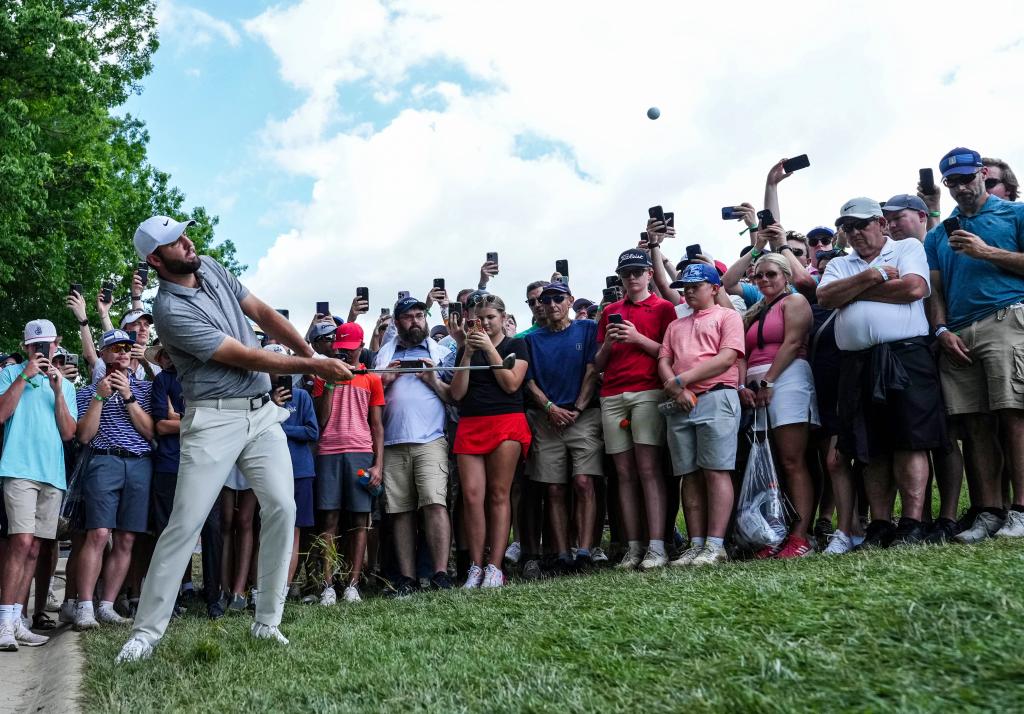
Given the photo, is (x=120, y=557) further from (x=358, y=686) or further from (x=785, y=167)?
(x=785, y=167)

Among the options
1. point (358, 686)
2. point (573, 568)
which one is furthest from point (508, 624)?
point (573, 568)

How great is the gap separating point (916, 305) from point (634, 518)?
2.74 m

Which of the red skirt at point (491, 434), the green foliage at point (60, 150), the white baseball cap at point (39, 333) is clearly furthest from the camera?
the green foliage at point (60, 150)

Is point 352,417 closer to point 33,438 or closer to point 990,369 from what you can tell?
point 33,438

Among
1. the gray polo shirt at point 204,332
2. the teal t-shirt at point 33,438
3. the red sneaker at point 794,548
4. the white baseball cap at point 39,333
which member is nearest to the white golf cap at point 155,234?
the gray polo shirt at point 204,332

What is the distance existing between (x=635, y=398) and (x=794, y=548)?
172 cm

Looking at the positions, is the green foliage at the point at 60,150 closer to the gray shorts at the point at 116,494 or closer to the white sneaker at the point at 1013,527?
Result: the gray shorts at the point at 116,494

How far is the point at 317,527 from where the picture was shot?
836 centimetres

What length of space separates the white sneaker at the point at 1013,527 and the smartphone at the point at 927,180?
2854mm

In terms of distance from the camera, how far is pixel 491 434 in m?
8.09

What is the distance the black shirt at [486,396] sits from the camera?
8156mm

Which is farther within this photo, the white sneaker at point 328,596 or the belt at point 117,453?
the belt at point 117,453

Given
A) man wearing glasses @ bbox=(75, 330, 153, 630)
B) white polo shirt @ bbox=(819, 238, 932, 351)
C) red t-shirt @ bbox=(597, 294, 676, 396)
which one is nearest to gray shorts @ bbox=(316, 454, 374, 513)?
man wearing glasses @ bbox=(75, 330, 153, 630)

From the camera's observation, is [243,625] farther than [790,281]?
No
